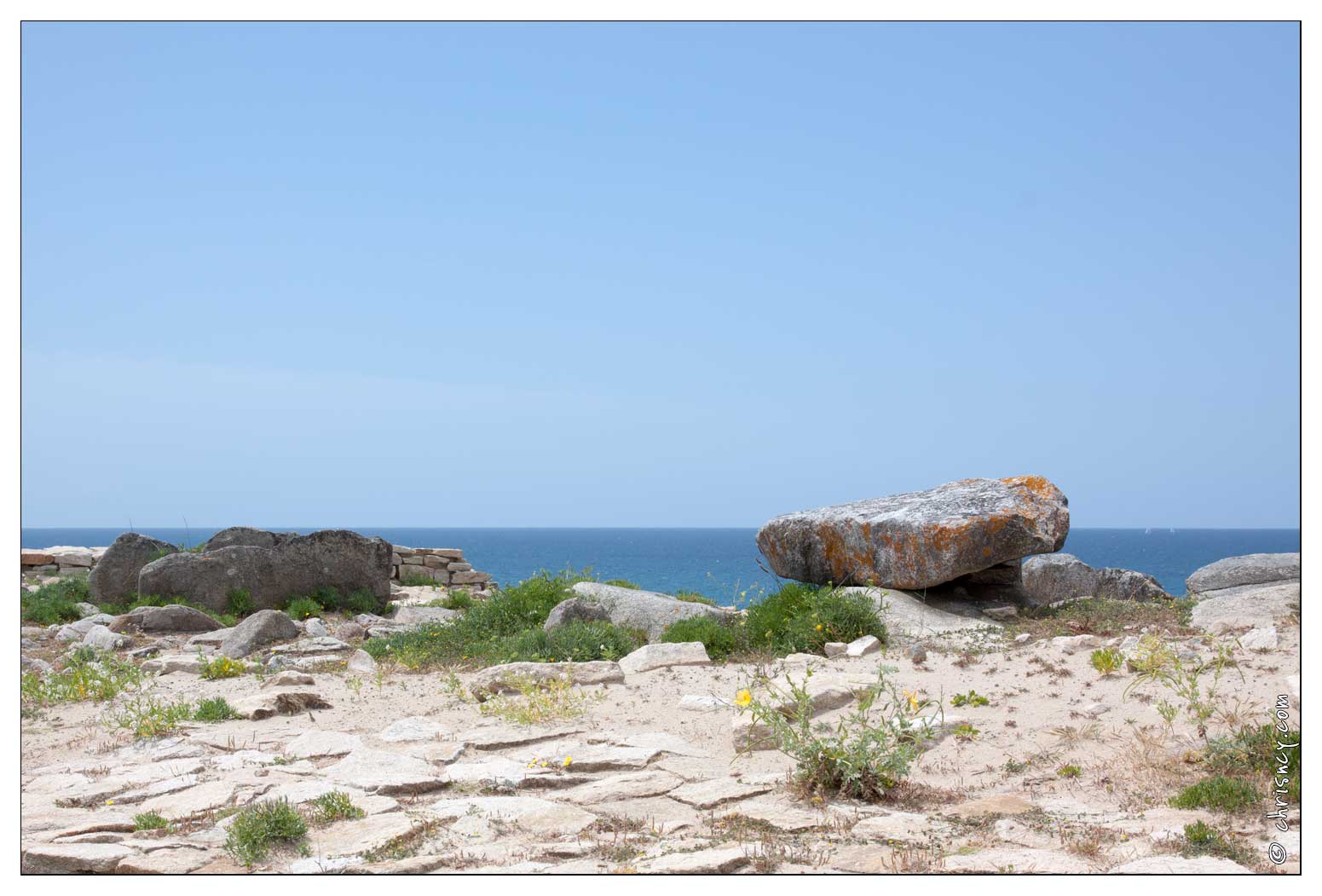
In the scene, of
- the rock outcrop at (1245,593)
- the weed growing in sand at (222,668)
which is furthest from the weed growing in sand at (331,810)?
the rock outcrop at (1245,593)

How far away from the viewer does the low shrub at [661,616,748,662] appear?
376 inches

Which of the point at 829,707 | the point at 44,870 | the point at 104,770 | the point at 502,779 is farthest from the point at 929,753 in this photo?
the point at 104,770

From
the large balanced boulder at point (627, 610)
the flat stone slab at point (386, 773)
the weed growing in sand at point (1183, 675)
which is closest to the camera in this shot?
the flat stone slab at point (386, 773)

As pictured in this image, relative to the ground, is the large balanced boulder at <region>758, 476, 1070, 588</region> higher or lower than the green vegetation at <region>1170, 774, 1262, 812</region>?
higher

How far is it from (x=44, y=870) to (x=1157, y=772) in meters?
5.76

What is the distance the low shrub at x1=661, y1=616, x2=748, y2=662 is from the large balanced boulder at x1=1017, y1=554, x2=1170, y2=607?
5969 mm

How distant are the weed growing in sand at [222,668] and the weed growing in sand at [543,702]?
10.8 feet

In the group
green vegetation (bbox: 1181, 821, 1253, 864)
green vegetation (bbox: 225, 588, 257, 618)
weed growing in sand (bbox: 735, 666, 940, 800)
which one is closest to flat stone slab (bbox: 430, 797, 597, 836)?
weed growing in sand (bbox: 735, 666, 940, 800)

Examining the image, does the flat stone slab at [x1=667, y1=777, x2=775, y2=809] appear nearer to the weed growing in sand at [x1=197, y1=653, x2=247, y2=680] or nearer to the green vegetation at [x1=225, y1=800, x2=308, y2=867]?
the green vegetation at [x1=225, y1=800, x2=308, y2=867]

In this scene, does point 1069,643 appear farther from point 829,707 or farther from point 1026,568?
point 1026,568

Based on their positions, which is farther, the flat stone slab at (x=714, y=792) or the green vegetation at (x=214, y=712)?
the green vegetation at (x=214, y=712)

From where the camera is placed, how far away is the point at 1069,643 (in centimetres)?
869

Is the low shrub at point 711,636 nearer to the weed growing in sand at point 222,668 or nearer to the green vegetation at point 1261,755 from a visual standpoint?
the weed growing in sand at point 222,668

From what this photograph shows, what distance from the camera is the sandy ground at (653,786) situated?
14.9ft
